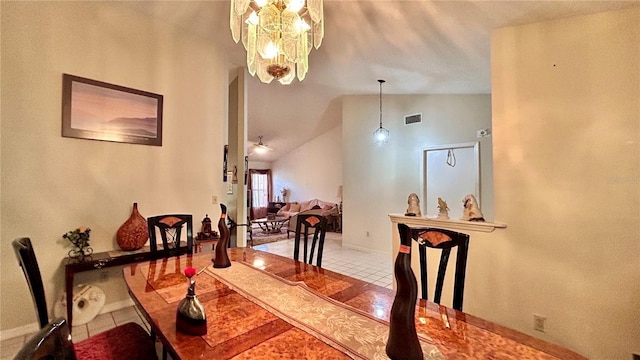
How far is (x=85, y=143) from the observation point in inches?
105

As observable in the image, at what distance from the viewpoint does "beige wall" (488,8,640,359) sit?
6.06 ft

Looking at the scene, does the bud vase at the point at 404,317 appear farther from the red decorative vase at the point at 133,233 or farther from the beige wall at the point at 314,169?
the beige wall at the point at 314,169

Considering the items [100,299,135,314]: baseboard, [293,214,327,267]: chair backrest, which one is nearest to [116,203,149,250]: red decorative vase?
[100,299,135,314]: baseboard

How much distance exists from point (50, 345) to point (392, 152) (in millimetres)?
5188

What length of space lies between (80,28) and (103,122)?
879 millimetres

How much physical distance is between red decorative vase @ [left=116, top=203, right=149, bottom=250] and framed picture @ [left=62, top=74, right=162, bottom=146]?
30.4 inches

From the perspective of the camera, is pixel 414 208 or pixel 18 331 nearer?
pixel 18 331

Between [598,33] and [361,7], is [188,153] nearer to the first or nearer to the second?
[361,7]

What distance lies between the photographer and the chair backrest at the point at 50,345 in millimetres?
556

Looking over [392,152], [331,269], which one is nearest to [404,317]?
[331,269]

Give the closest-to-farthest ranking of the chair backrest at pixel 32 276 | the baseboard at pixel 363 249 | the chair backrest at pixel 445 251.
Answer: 1. the chair backrest at pixel 32 276
2. the chair backrest at pixel 445 251
3. the baseboard at pixel 363 249

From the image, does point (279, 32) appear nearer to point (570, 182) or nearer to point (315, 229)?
point (315, 229)

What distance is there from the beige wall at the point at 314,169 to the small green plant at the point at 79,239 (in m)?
6.26

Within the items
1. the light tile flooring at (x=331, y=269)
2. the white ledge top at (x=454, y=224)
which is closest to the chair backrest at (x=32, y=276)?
the light tile flooring at (x=331, y=269)
